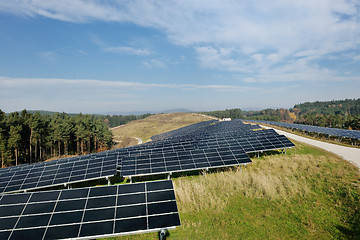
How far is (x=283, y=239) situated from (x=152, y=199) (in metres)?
8.05

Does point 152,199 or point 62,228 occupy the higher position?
point 152,199

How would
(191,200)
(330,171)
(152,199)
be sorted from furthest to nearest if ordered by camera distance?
(330,171) < (191,200) < (152,199)

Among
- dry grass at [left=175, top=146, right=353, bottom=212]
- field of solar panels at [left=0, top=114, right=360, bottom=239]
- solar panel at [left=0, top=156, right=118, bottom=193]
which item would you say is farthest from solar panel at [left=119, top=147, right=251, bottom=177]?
solar panel at [left=0, top=156, right=118, bottom=193]

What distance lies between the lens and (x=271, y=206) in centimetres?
1330

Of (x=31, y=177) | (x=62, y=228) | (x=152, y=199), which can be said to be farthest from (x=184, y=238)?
(x=31, y=177)

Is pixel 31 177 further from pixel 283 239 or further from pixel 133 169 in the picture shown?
pixel 283 239

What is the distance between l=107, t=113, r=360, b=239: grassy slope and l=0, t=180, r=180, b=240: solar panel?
3046 mm

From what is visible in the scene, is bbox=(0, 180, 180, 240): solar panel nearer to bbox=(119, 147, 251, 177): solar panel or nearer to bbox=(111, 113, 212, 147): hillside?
bbox=(119, 147, 251, 177): solar panel

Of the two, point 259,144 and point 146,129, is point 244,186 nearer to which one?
point 259,144

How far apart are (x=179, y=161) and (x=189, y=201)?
582 centimetres

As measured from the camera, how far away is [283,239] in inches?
395

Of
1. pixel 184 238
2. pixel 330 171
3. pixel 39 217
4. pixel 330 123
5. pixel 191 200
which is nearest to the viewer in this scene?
pixel 39 217

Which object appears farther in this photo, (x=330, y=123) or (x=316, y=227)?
(x=330, y=123)

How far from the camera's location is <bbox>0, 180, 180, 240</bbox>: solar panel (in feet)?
26.6
